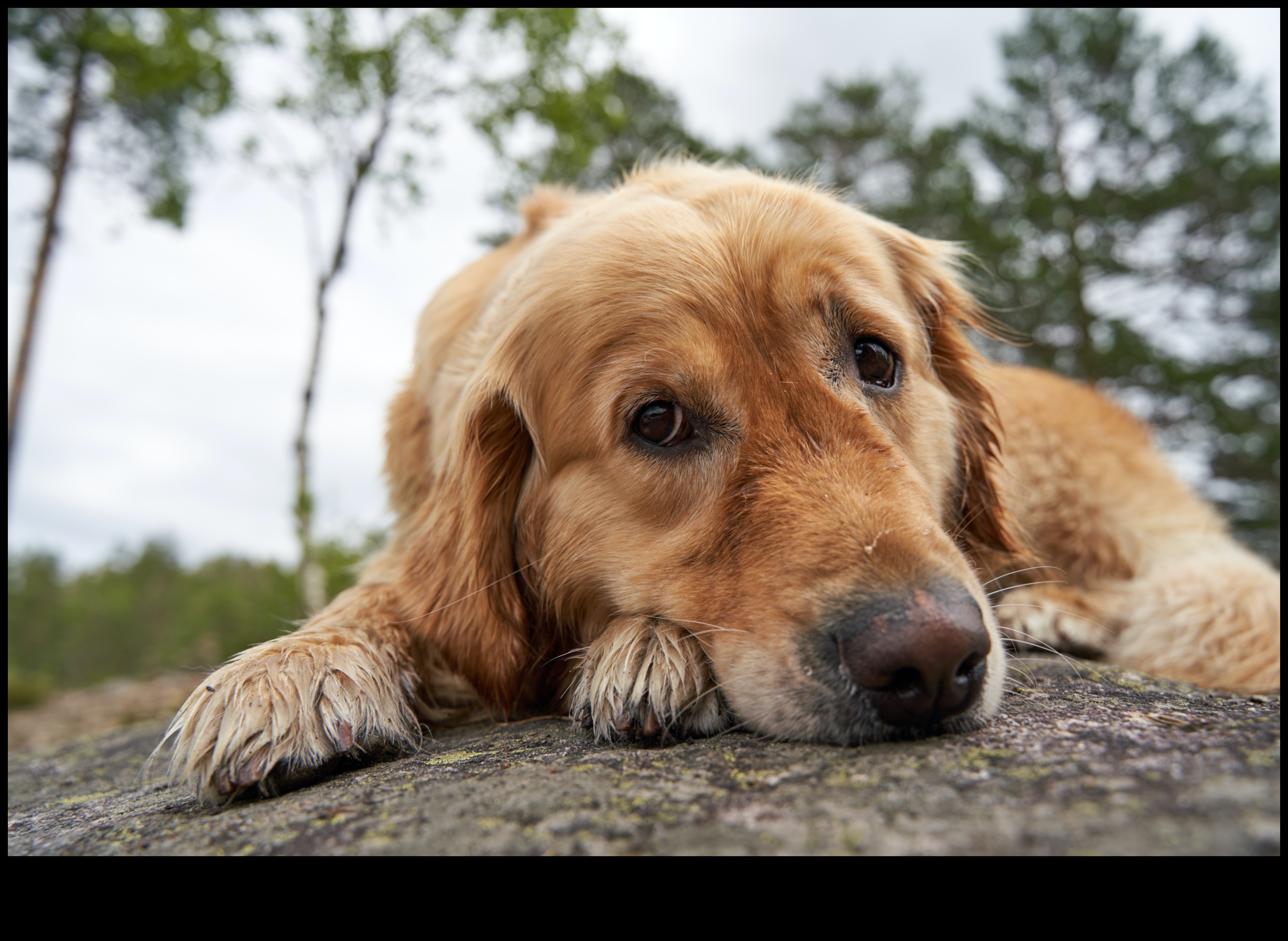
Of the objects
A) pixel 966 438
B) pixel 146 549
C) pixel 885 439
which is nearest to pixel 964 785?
pixel 885 439

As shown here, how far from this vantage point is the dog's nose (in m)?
1.58

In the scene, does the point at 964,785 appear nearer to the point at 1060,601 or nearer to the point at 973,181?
the point at 1060,601

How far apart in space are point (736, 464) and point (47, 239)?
16.0 m

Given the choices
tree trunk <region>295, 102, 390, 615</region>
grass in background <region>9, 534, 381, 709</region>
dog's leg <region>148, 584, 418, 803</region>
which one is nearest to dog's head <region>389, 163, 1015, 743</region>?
dog's leg <region>148, 584, 418, 803</region>

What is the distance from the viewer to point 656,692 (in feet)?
6.55

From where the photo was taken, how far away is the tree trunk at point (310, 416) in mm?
10742

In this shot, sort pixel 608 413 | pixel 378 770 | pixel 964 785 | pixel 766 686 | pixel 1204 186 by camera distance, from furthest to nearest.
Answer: pixel 1204 186 → pixel 608 413 → pixel 378 770 → pixel 766 686 → pixel 964 785

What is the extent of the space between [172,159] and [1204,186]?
20.7m

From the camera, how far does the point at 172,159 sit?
47.1 ft

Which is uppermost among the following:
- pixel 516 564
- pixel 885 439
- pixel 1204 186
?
pixel 1204 186

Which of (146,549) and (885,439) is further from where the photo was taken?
(146,549)

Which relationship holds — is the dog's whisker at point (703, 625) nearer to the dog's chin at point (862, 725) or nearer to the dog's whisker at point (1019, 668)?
the dog's chin at point (862, 725)

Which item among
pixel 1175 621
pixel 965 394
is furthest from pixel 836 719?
pixel 1175 621

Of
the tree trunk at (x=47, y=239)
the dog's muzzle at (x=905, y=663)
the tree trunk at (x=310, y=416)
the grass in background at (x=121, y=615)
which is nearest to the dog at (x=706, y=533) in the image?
the dog's muzzle at (x=905, y=663)
